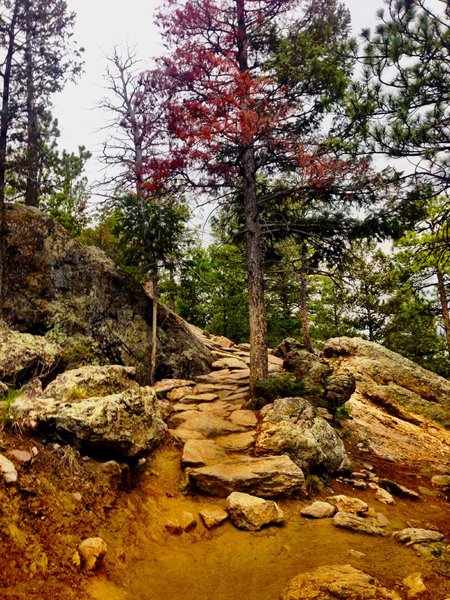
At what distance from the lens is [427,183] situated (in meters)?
7.82

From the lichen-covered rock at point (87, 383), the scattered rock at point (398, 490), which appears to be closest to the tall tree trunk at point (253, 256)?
the scattered rock at point (398, 490)

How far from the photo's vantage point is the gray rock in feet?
17.3

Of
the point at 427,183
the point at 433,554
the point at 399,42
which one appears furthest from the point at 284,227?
the point at 433,554

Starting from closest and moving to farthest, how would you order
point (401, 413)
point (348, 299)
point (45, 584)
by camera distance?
point (45, 584) → point (401, 413) → point (348, 299)

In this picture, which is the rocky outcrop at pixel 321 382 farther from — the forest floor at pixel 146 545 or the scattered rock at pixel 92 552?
the scattered rock at pixel 92 552

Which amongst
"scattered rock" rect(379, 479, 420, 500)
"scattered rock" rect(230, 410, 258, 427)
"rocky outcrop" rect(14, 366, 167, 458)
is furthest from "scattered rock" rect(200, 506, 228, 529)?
"scattered rock" rect(379, 479, 420, 500)

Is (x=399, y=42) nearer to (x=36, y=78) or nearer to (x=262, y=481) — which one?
(x=262, y=481)

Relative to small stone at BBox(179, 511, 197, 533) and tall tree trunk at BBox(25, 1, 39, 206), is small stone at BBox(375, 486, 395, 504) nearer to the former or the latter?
small stone at BBox(179, 511, 197, 533)

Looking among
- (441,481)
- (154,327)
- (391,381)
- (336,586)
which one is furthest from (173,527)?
(391,381)

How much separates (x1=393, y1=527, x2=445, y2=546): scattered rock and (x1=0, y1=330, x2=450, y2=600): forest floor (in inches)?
6.0

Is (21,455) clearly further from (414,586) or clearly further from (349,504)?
(349,504)

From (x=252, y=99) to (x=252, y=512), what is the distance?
29.8 feet

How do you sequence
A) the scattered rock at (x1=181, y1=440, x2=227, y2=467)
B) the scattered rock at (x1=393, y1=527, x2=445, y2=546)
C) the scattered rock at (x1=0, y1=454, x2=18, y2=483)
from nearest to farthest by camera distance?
the scattered rock at (x1=0, y1=454, x2=18, y2=483)
the scattered rock at (x1=393, y1=527, x2=445, y2=546)
the scattered rock at (x1=181, y1=440, x2=227, y2=467)

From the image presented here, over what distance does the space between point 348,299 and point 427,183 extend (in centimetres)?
1526
